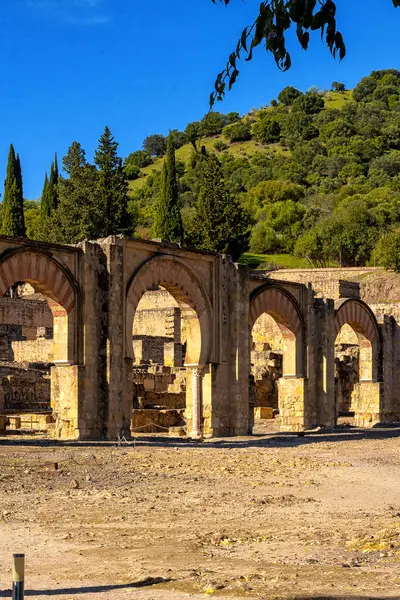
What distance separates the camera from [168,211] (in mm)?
47125

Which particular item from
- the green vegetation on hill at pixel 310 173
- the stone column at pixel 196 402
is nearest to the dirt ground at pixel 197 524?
the stone column at pixel 196 402

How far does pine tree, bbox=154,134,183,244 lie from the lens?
1838 inches

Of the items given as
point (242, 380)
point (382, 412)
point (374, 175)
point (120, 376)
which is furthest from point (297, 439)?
point (374, 175)

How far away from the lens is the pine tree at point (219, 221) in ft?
159

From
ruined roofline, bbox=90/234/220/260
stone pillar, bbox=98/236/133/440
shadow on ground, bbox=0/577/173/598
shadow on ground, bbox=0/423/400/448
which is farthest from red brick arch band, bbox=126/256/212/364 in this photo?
shadow on ground, bbox=0/577/173/598

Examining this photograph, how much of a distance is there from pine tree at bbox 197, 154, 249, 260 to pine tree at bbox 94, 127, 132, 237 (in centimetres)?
555

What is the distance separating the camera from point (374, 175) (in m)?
76.2

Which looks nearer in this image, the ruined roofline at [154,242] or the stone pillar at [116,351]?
the stone pillar at [116,351]

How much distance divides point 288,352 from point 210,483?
11.7 m

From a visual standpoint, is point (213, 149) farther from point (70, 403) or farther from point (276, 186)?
point (70, 403)

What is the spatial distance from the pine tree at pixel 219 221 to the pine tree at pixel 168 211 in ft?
5.78


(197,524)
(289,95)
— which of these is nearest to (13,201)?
(197,524)

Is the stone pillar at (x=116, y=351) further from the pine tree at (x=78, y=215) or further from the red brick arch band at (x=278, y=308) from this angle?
the pine tree at (x=78, y=215)

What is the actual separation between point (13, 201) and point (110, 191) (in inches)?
236
